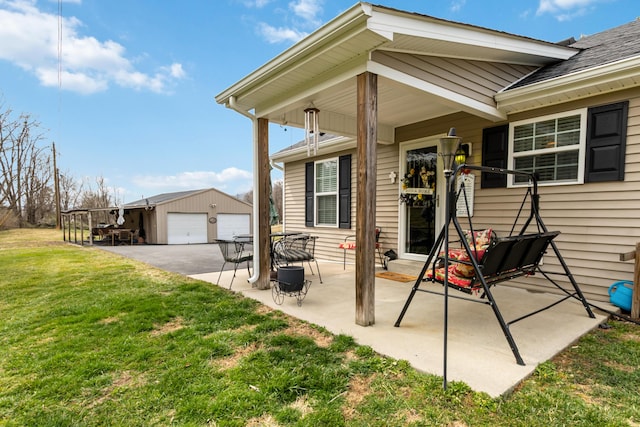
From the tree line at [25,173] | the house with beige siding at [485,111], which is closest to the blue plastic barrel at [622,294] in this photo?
the house with beige siding at [485,111]

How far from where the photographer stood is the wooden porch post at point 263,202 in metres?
4.23

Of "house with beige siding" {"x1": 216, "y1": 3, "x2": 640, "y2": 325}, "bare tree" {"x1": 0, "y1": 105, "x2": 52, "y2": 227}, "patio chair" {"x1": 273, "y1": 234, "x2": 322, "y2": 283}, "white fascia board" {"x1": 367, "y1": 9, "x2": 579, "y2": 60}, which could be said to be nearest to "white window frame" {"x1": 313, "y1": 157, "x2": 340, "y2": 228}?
"house with beige siding" {"x1": 216, "y1": 3, "x2": 640, "y2": 325}

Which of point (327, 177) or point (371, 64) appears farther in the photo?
point (327, 177)

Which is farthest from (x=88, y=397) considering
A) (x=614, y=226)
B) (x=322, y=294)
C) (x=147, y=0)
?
(x=147, y=0)

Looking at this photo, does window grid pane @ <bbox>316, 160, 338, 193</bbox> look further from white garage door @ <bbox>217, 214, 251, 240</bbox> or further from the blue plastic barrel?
white garage door @ <bbox>217, 214, 251, 240</bbox>

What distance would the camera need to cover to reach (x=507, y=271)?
2.71 metres

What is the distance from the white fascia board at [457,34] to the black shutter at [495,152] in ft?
3.21

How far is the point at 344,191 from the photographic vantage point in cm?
649

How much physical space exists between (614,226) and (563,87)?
5.29 ft

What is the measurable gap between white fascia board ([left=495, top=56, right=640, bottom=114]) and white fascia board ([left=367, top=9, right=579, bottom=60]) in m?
0.52

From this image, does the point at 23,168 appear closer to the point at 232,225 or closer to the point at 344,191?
the point at 232,225

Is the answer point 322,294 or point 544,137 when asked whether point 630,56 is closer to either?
point 544,137

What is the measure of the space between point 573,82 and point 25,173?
28.7 metres

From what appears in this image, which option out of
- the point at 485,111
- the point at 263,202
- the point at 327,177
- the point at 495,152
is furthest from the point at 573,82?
the point at 327,177
